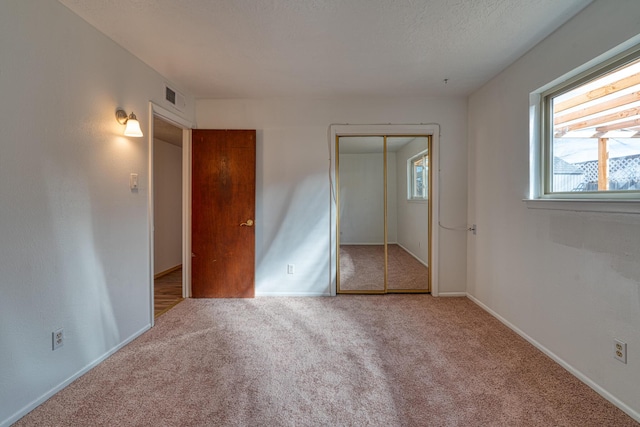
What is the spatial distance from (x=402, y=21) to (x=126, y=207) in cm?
253

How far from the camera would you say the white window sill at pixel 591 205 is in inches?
60.4

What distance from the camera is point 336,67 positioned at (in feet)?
8.67

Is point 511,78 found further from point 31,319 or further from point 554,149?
point 31,319

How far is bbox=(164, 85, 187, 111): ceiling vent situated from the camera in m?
2.90

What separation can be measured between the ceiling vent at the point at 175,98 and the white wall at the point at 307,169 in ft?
1.03

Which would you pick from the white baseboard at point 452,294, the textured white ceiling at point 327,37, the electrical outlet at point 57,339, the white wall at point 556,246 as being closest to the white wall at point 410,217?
the white baseboard at point 452,294

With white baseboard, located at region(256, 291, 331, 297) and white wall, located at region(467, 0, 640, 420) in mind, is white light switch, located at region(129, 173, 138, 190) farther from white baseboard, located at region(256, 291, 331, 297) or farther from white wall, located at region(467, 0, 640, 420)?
white wall, located at region(467, 0, 640, 420)

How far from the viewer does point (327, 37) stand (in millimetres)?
2164

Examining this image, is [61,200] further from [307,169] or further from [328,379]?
[307,169]

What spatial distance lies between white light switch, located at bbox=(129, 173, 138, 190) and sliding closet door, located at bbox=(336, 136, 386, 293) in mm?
2079

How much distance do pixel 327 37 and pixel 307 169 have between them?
61.1 inches

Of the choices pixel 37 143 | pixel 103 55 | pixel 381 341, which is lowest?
pixel 381 341

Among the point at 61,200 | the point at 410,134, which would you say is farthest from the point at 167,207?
the point at 410,134

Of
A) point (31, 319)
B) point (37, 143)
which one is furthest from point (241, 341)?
point (37, 143)
